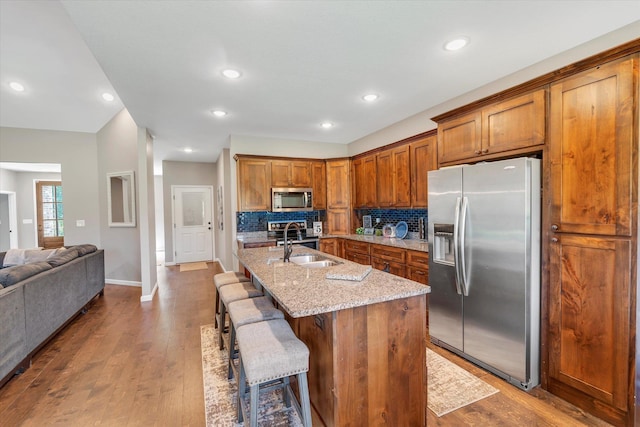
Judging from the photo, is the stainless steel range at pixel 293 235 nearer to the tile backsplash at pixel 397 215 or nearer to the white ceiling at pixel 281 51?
the tile backsplash at pixel 397 215

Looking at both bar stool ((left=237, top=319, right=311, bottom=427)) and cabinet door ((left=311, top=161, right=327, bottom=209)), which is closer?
bar stool ((left=237, top=319, right=311, bottom=427))

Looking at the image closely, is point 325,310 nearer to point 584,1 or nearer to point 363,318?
point 363,318

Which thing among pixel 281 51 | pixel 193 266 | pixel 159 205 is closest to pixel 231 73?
pixel 281 51

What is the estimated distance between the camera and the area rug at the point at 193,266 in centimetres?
670

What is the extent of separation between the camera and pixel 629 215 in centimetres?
172

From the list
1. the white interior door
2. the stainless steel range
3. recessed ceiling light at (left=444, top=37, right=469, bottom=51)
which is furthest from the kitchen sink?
the white interior door

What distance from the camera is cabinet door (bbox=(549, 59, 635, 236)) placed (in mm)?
1740

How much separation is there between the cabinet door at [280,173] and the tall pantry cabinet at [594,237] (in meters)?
3.55

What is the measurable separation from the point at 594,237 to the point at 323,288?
182 cm

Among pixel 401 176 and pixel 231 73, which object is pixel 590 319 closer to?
pixel 401 176

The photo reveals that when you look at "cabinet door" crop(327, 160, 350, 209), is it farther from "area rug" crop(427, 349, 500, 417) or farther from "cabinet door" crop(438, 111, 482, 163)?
"area rug" crop(427, 349, 500, 417)

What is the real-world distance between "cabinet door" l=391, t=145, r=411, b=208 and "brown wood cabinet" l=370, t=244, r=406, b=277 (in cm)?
66

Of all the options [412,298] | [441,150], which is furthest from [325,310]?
[441,150]

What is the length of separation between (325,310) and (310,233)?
376 cm
